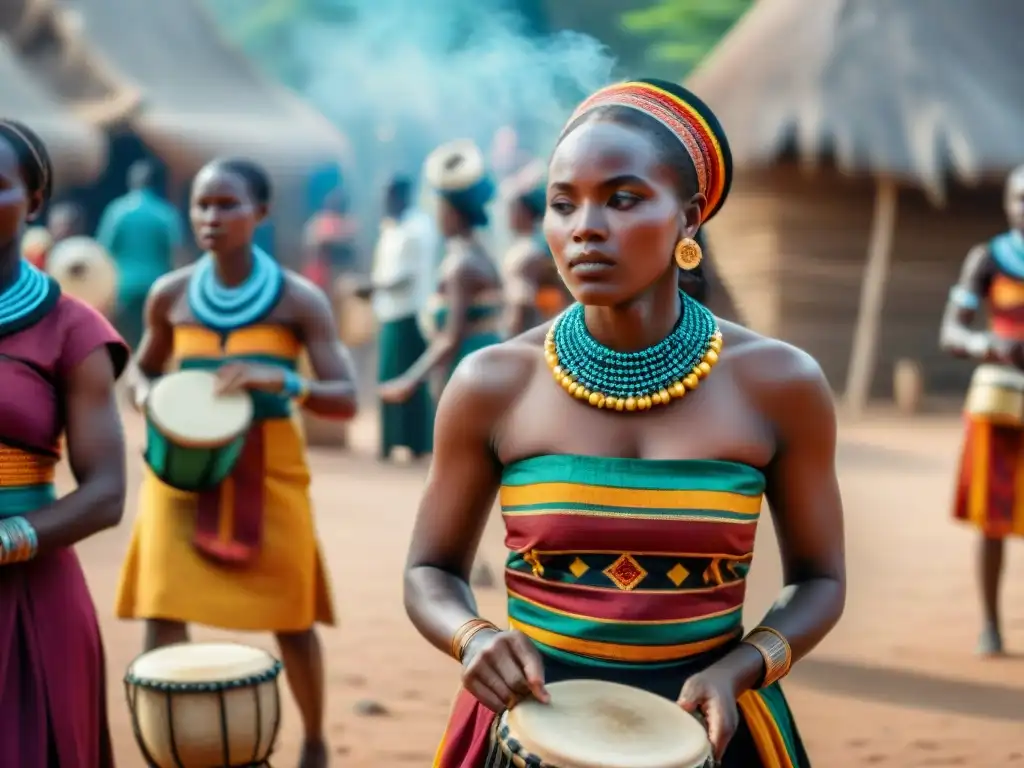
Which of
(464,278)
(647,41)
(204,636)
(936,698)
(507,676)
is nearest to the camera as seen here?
(507,676)

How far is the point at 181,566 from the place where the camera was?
457cm

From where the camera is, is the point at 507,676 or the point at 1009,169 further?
the point at 1009,169

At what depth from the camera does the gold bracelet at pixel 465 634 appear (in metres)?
2.20

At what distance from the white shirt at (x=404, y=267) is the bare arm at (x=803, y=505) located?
9577 mm

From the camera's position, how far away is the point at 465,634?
7.25 feet

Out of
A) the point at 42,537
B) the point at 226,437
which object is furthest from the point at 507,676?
the point at 226,437

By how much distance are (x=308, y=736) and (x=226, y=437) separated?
103cm

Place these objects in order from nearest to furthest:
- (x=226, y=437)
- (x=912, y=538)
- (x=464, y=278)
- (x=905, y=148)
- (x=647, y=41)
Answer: (x=226, y=437) → (x=464, y=278) → (x=912, y=538) → (x=905, y=148) → (x=647, y=41)

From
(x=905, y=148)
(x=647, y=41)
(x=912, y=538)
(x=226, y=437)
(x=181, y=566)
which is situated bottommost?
(x=912, y=538)

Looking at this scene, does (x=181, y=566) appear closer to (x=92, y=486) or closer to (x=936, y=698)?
(x=92, y=486)

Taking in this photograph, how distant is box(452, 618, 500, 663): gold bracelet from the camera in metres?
2.20

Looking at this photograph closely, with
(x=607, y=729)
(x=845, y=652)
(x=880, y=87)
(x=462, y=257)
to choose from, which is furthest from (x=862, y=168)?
(x=607, y=729)

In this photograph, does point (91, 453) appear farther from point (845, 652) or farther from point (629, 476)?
point (845, 652)

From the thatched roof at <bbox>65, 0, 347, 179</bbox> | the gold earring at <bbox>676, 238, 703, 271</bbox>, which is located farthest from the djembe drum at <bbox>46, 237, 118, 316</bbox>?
the gold earring at <bbox>676, 238, 703, 271</bbox>
